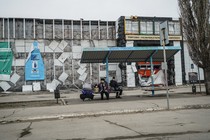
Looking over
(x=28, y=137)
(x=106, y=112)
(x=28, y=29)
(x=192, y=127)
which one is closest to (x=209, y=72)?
(x=106, y=112)

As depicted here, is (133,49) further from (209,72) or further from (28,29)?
(28,29)

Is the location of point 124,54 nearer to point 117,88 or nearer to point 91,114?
point 117,88

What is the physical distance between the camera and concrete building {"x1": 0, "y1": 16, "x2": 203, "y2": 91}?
36.1 metres

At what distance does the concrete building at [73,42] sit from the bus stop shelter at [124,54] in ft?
57.6

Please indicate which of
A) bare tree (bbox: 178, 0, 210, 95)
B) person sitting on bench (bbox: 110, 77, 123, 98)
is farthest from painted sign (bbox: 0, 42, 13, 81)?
bare tree (bbox: 178, 0, 210, 95)

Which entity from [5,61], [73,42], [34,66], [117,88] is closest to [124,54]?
[117,88]

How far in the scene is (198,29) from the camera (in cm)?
1830

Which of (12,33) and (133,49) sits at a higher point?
(12,33)

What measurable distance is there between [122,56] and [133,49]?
4.51 feet

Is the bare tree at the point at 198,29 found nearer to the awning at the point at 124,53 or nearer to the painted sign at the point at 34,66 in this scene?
the awning at the point at 124,53

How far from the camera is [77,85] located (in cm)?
3769

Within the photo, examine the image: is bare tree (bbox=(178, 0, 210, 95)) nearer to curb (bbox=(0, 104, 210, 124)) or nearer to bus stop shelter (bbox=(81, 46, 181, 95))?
bus stop shelter (bbox=(81, 46, 181, 95))

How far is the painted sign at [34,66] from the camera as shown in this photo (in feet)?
119

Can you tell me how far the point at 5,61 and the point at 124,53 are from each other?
23.4 metres
